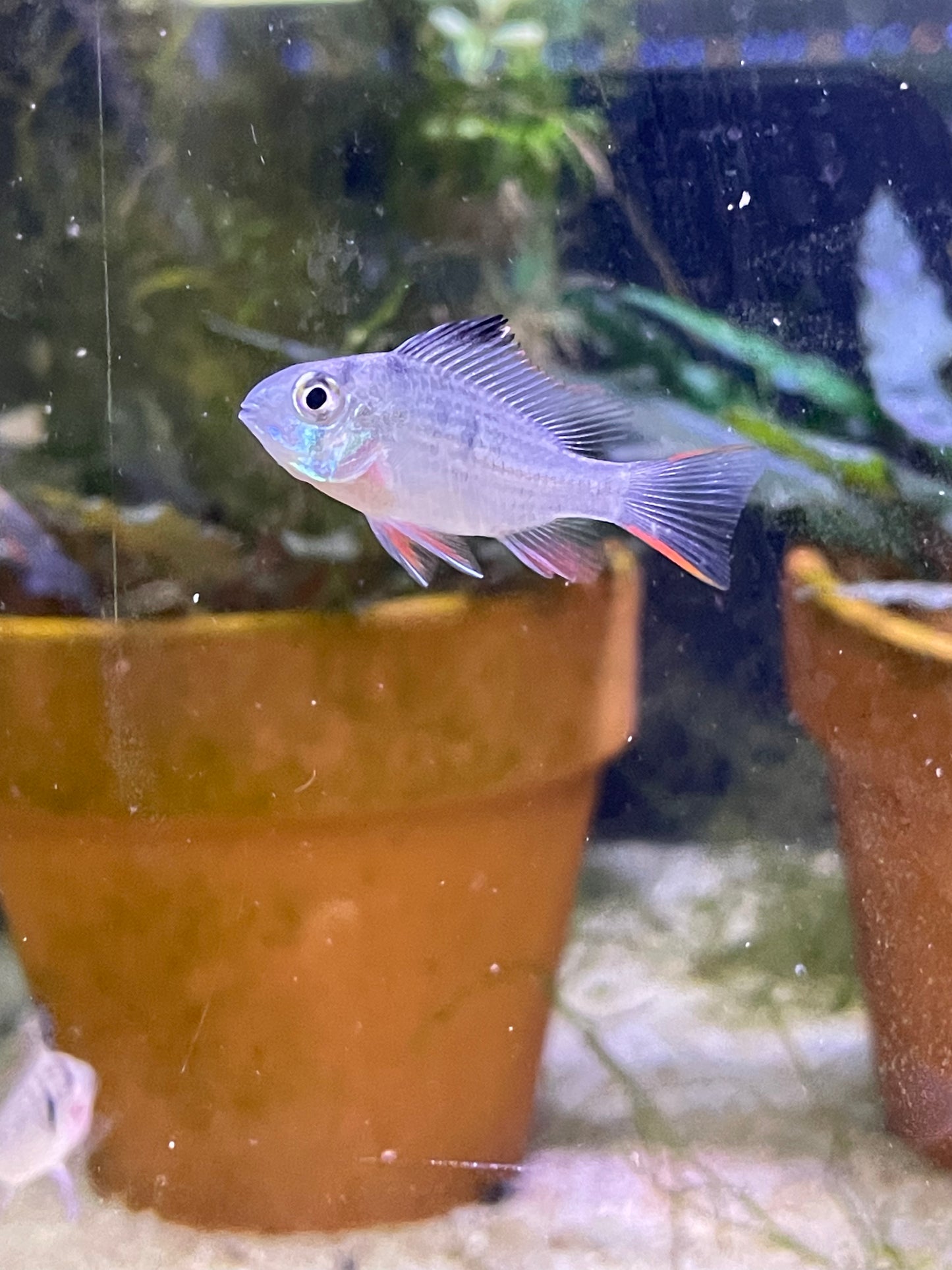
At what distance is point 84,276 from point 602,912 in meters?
0.87

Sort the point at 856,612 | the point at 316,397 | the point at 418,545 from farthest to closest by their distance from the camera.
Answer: the point at 856,612 → the point at 418,545 → the point at 316,397

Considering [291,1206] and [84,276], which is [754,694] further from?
[84,276]

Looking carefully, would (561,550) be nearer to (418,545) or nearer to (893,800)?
Answer: (418,545)

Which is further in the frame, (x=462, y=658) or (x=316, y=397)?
(x=462, y=658)

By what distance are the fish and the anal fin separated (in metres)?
0.63

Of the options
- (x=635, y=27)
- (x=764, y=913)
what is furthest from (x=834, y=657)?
(x=635, y=27)

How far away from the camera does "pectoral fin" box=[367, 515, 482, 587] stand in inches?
27.8

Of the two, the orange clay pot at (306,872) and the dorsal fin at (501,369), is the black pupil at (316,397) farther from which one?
the orange clay pot at (306,872)

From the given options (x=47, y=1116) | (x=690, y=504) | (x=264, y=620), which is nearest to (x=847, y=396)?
(x=690, y=504)

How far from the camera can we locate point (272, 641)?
80cm

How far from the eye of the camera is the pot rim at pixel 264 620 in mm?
809

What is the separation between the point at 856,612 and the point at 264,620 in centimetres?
54

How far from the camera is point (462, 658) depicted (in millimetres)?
825

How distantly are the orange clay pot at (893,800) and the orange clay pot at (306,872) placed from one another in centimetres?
18
